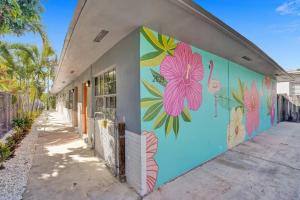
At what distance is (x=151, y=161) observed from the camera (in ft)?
9.04

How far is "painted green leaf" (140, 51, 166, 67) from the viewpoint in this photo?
268 cm

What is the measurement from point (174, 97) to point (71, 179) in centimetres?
247

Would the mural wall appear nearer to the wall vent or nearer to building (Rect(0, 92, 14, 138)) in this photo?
the wall vent

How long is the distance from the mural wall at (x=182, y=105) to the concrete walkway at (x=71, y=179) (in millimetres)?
699

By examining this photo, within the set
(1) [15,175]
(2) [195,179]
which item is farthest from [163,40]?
(1) [15,175]

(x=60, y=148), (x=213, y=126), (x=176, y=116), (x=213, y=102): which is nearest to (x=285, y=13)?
(x=213, y=102)

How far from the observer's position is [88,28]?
2.63m

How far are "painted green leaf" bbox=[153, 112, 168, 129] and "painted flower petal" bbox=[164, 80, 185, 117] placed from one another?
10 cm

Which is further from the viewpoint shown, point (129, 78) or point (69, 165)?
point (69, 165)

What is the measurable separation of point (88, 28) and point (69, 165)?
3.00 meters

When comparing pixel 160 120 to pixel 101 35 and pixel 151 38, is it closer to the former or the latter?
pixel 151 38

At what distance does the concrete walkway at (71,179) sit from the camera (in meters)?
2.60

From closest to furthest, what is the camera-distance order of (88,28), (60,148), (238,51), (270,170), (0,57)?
(88,28)
(270,170)
(238,51)
(60,148)
(0,57)

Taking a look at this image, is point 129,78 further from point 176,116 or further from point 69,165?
point 69,165
